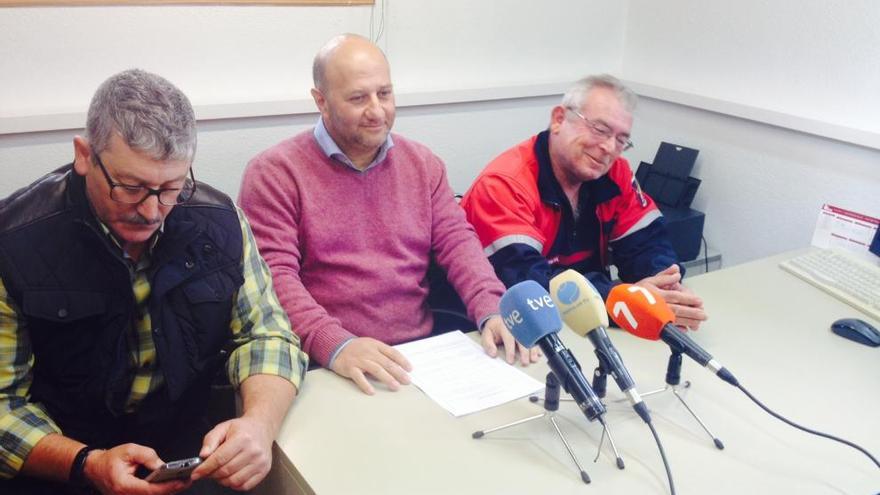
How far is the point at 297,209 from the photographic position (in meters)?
1.74

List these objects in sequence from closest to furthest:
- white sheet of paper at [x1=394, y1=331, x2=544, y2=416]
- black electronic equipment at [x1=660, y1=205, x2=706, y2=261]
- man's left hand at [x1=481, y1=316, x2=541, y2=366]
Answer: white sheet of paper at [x1=394, y1=331, x2=544, y2=416], man's left hand at [x1=481, y1=316, x2=541, y2=366], black electronic equipment at [x1=660, y1=205, x2=706, y2=261]

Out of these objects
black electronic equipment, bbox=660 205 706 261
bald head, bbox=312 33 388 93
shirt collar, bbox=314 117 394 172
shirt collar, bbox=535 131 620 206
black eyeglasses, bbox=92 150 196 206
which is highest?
bald head, bbox=312 33 388 93

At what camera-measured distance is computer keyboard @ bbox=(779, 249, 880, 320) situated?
182 centimetres

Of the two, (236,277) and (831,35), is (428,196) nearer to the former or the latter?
(236,277)

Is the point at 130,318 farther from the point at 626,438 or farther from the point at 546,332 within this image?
the point at 626,438

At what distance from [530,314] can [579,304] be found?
0.08 metres

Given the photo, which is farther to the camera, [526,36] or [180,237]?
[526,36]

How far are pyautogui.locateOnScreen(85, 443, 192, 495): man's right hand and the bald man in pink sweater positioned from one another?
1.85ft

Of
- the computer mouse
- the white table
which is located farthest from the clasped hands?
the computer mouse

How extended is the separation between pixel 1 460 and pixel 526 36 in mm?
2273

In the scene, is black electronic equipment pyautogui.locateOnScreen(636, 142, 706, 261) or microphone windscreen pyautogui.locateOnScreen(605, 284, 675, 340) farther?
black electronic equipment pyautogui.locateOnScreen(636, 142, 706, 261)

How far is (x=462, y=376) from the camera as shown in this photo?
1396mm

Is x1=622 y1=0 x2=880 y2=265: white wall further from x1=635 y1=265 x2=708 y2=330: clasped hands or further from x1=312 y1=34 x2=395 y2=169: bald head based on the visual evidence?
x1=312 y1=34 x2=395 y2=169: bald head

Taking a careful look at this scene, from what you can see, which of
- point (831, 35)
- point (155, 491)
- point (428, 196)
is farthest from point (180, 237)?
point (831, 35)
